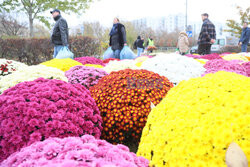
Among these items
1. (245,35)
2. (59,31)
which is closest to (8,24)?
(59,31)

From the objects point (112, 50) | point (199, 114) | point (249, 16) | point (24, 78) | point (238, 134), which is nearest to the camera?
point (238, 134)

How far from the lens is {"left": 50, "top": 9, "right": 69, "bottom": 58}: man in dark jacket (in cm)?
693

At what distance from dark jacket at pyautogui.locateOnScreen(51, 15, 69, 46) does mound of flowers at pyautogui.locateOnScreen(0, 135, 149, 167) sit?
611 cm

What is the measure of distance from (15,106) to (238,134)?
202 cm

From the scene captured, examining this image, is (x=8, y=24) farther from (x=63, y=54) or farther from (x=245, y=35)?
(x=245, y=35)

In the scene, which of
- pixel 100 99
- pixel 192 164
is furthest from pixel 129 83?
pixel 192 164

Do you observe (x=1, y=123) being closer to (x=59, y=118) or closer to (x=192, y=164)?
(x=59, y=118)

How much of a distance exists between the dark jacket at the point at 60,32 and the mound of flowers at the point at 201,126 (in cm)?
593

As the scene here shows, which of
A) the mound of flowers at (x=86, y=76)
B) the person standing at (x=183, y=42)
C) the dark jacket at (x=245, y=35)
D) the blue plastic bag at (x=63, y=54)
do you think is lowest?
the mound of flowers at (x=86, y=76)

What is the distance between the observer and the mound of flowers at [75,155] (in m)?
1.16

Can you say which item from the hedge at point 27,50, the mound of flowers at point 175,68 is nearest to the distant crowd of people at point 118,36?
the mound of flowers at point 175,68

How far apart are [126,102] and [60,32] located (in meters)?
5.25

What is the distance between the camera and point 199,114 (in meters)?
1.54

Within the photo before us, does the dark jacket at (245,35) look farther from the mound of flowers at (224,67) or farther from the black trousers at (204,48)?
the mound of flowers at (224,67)
